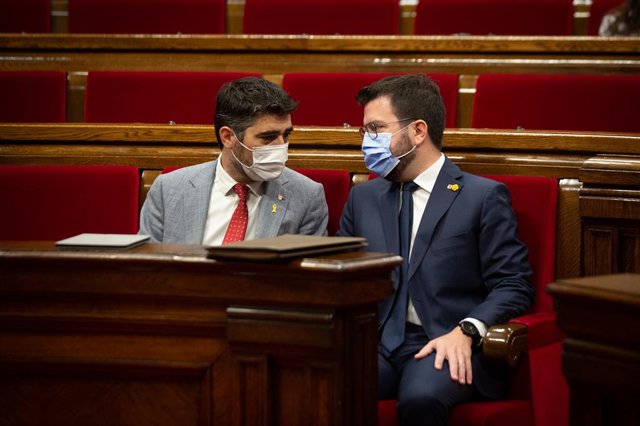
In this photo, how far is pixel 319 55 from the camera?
42.1 inches

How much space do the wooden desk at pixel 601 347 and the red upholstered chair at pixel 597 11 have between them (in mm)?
797

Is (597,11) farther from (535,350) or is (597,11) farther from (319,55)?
(535,350)

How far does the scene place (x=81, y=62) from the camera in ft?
3.61

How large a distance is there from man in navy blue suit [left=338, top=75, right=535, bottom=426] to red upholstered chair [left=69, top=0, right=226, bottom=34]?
56cm

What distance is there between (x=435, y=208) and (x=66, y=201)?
320 millimetres

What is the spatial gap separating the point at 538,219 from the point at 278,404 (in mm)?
305

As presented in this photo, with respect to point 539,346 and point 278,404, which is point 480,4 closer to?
point 539,346

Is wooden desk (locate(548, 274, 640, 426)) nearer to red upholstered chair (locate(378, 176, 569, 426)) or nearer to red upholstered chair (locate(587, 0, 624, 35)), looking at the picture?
red upholstered chair (locate(378, 176, 569, 426))

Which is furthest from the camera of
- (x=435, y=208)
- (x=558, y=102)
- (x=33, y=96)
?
(x=33, y=96)

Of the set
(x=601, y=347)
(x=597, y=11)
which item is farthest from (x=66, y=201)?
(x=597, y=11)

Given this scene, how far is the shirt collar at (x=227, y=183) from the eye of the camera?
0.75 metres

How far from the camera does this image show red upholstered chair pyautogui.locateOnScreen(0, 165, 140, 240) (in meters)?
0.77

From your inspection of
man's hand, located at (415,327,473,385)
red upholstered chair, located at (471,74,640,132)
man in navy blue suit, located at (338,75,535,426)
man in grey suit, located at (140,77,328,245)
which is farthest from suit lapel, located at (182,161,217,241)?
red upholstered chair, located at (471,74,640,132)

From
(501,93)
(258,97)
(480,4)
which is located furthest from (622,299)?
(480,4)
